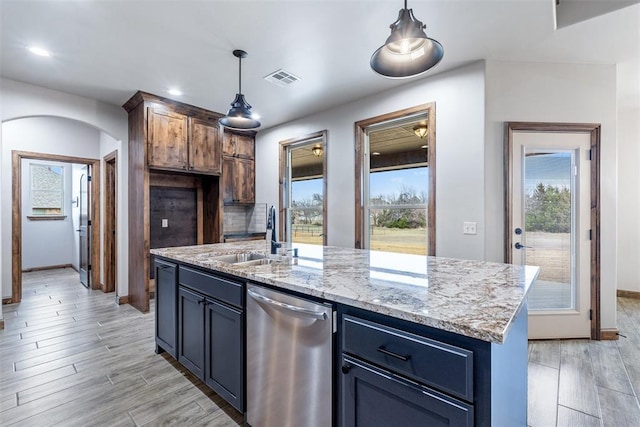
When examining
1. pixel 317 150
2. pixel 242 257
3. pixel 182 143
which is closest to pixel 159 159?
pixel 182 143

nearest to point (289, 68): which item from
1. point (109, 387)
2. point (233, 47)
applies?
point (233, 47)

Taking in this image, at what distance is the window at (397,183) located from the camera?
11.0ft

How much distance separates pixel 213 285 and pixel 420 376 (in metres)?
1.36

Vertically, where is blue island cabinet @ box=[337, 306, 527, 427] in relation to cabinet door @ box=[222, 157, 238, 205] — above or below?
below

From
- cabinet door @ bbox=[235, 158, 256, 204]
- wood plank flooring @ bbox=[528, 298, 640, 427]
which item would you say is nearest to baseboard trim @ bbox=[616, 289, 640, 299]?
wood plank flooring @ bbox=[528, 298, 640, 427]

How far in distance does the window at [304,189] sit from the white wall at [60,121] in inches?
88.4

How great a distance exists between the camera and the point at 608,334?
118 inches

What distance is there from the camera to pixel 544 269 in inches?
121

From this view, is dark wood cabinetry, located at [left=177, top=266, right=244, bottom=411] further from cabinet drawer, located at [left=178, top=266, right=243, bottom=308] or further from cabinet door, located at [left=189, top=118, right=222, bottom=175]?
cabinet door, located at [left=189, top=118, right=222, bottom=175]

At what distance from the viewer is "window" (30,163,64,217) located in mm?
6227

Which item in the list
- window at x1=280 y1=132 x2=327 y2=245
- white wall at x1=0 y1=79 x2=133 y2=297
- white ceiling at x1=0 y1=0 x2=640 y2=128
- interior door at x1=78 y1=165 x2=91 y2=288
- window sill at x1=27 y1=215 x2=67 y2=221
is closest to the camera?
white ceiling at x1=0 y1=0 x2=640 y2=128

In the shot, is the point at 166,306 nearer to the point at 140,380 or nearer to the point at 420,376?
the point at 140,380

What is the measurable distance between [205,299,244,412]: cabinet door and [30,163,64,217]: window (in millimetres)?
6638

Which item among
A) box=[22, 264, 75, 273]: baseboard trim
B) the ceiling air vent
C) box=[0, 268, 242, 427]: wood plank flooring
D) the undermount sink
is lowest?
box=[0, 268, 242, 427]: wood plank flooring
